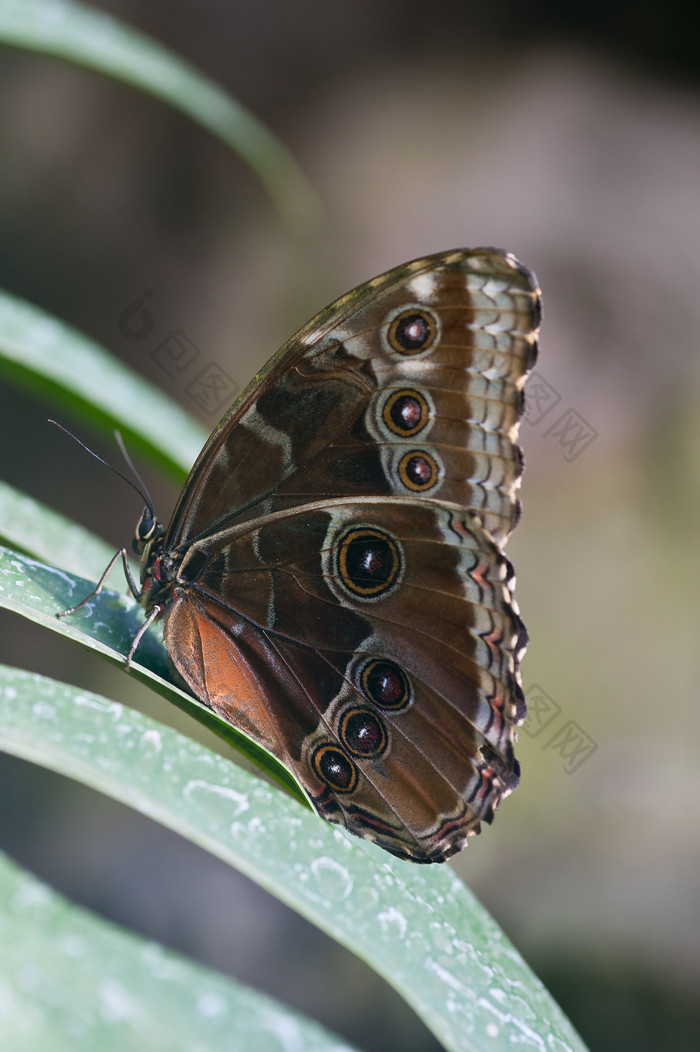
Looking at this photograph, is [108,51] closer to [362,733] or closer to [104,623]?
[104,623]

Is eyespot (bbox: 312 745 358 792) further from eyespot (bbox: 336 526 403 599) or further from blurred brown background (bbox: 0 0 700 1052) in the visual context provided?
blurred brown background (bbox: 0 0 700 1052)

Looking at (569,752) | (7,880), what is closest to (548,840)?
(569,752)

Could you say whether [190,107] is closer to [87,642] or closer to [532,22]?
[87,642]

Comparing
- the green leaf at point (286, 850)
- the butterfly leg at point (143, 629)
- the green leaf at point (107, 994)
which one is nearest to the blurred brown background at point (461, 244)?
the butterfly leg at point (143, 629)

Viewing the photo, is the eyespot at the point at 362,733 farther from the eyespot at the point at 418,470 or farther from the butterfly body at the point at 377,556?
the eyespot at the point at 418,470

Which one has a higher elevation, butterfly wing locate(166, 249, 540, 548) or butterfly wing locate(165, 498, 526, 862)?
butterfly wing locate(166, 249, 540, 548)

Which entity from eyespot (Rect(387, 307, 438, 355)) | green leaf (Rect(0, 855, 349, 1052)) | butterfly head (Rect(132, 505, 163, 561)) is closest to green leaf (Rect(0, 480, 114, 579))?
butterfly head (Rect(132, 505, 163, 561))

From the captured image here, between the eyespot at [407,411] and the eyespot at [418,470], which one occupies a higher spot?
the eyespot at [407,411]
